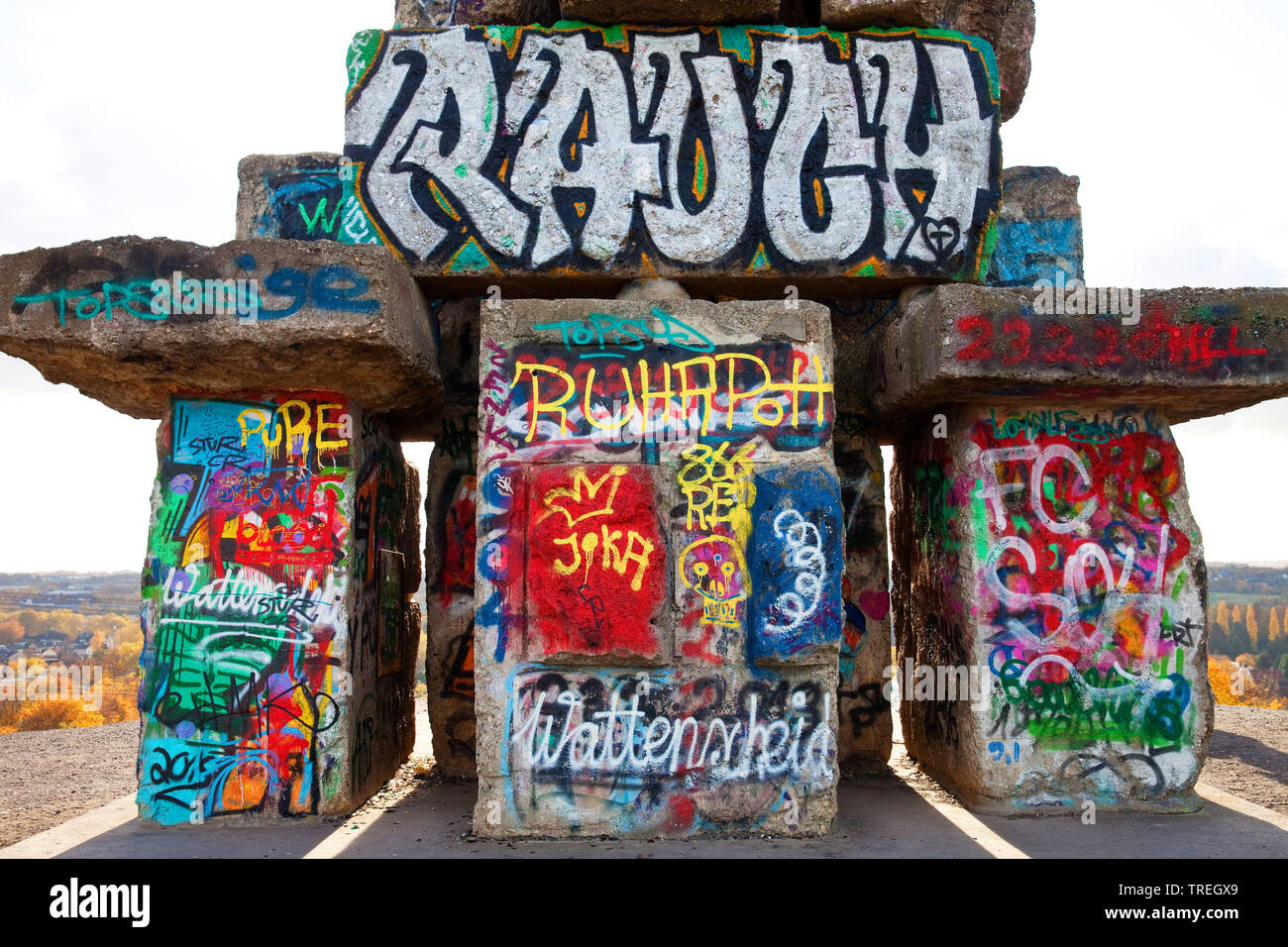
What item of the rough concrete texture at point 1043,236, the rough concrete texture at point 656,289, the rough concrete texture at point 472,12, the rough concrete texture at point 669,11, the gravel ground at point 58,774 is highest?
the rough concrete texture at point 472,12

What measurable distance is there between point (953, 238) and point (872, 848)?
3.61 m

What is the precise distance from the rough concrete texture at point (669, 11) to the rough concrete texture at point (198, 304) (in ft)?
6.92

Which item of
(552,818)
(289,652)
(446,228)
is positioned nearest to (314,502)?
(289,652)

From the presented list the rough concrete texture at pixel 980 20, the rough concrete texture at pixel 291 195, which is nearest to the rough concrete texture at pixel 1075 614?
the rough concrete texture at pixel 980 20


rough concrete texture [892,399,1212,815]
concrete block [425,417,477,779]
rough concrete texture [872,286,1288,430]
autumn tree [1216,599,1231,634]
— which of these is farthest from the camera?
autumn tree [1216,599,1231,634]

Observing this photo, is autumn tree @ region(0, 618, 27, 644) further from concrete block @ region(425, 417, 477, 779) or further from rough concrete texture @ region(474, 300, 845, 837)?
rough concrete texture @ region(474, 300, 845, 837)

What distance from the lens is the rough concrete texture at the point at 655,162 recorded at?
5.45 meters

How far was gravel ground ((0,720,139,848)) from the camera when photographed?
538 centimetres

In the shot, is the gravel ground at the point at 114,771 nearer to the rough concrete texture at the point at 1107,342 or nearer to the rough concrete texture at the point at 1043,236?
the rough concrete texture at the point at 1107,342

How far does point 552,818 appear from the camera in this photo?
4.55 meters

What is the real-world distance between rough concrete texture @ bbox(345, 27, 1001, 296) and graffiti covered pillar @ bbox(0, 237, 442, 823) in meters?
0.80

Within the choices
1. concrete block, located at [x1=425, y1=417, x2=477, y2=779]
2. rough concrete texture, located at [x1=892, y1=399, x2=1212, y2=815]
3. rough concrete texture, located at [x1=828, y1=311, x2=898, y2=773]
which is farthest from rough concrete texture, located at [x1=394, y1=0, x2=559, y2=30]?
rough concrete texture, located at [x1=892, y1=399, x2=1212, y2=815]

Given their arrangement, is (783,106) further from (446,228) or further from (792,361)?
(446,228)

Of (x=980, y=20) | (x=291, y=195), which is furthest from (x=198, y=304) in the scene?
(x=980, y=20)
